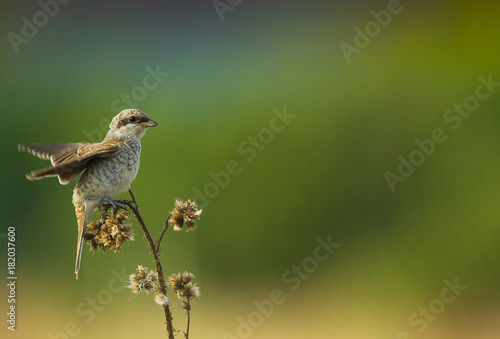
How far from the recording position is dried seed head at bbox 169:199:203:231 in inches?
55.6

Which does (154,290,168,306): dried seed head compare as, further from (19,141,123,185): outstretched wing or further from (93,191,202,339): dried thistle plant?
(19,141,123,185): outstretched wing

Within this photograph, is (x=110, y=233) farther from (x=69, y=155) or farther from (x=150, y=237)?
(x=69, y=155)

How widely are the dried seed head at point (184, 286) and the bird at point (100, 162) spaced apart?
17.0 inches

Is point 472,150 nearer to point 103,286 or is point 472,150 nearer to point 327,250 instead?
point 327,250

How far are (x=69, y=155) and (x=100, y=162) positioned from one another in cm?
13

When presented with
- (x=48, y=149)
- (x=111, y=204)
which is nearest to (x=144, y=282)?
(x=111, y=204)

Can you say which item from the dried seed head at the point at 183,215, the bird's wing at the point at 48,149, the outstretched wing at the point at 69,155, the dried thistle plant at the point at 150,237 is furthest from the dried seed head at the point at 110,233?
the bird's wing at the point at 48,149

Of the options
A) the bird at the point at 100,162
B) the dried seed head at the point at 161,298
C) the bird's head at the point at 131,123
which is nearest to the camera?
the dried seed head at the point at 161,298

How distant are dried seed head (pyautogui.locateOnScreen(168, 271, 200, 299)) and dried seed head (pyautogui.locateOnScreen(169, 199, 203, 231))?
0.12 m

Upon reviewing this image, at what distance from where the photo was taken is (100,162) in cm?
182

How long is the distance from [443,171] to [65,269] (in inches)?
117

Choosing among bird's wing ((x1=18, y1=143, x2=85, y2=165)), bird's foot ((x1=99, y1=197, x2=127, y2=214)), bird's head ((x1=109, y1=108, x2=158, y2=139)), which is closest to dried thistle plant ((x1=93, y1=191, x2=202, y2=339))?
bird's foot ((x1=99, y1=197, x2=127, y2=214))

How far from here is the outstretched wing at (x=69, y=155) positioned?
1.60m

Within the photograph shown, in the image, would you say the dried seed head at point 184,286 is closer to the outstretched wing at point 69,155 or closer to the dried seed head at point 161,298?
the dried seed head at point 161,298
